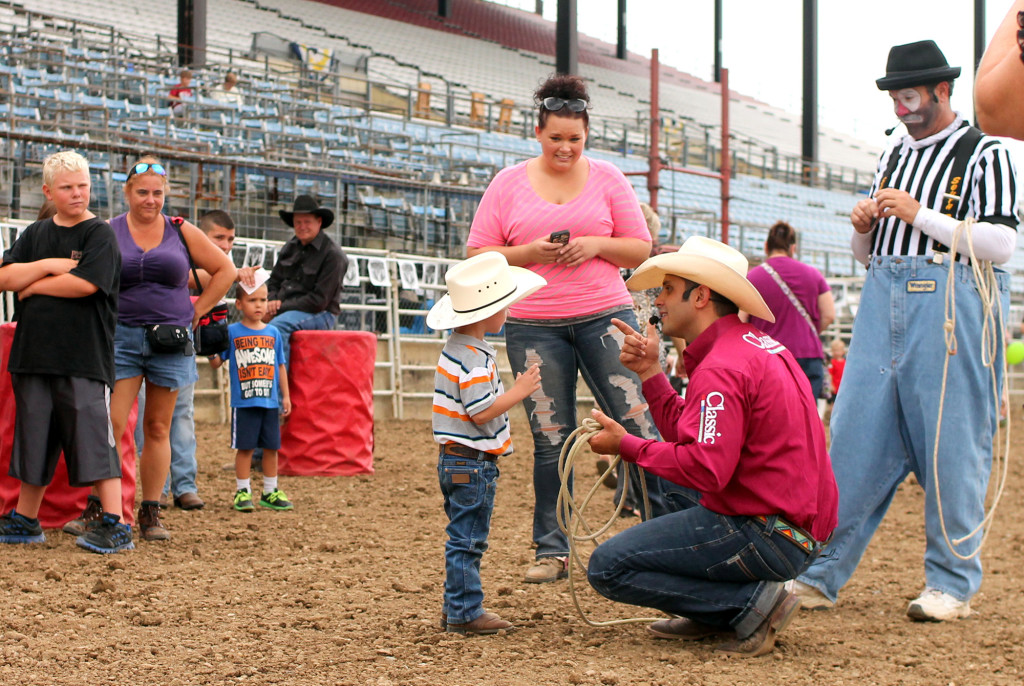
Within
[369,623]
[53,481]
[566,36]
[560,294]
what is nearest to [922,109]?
[560,294]

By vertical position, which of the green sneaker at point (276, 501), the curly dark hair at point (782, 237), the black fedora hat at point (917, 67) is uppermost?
the black fedora hat at point (917, 67)

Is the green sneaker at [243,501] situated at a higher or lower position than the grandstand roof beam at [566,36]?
lower

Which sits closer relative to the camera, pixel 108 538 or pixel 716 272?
pixel 716 272

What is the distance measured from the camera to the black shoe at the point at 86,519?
17.4ft

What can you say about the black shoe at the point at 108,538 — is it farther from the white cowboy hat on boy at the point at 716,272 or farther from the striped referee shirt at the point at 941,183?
the striped referee shirt at the point at 941,183

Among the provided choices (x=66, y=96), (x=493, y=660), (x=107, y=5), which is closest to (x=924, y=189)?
(x=493, y=660)

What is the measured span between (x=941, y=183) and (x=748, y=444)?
1.52m

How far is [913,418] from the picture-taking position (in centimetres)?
428

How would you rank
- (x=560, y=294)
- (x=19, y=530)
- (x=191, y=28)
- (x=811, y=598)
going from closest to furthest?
1. (x=811, y=598)
2. (x=560, y=294)
3. (x=19, y=530)
4. (x=191, y=28)

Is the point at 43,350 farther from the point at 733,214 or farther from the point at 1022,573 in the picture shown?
the point at 733,214

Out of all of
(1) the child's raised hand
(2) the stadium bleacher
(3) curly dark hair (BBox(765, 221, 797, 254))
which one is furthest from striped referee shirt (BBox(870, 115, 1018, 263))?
(2) the stadium bleacher

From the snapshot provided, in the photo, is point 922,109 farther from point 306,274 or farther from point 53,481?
point 306,274

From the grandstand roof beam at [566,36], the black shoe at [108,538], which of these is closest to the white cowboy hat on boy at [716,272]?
the black shoe at [108,538]

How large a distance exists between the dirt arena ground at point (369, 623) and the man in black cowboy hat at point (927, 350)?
321 mm
